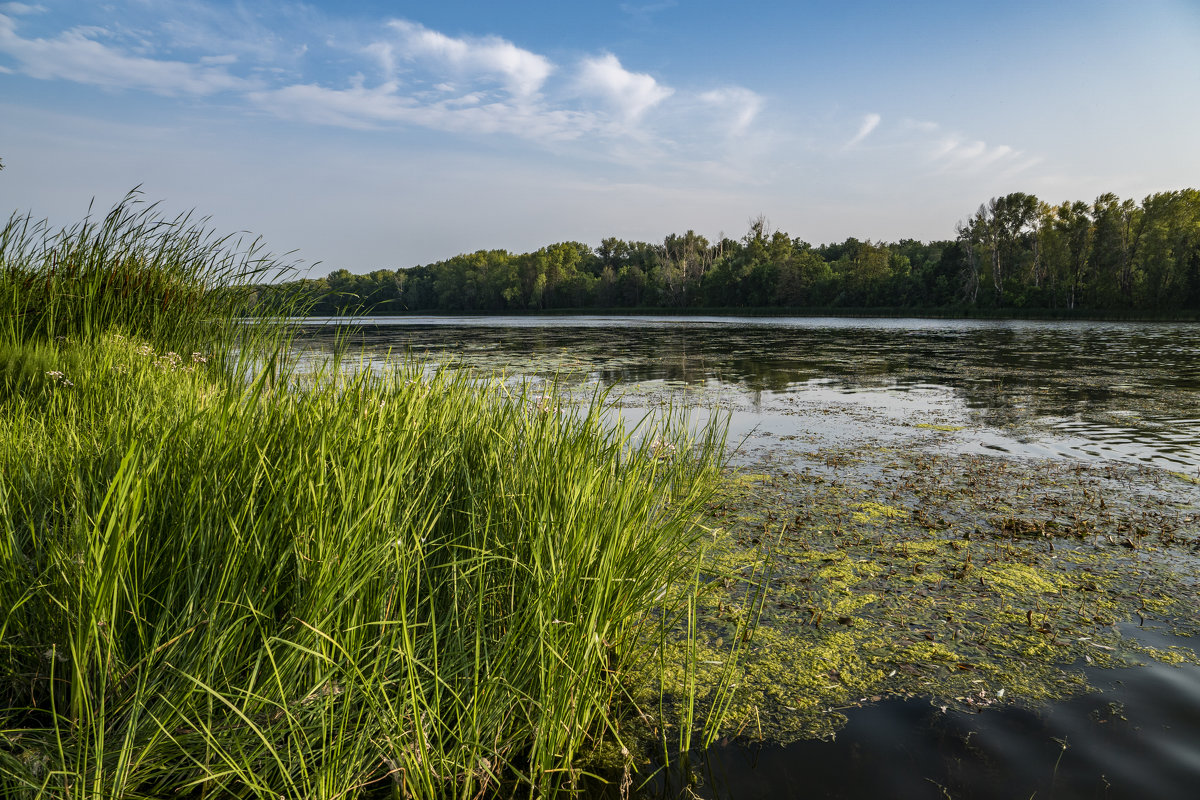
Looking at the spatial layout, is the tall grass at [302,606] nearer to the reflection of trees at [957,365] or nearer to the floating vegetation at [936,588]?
the floating vegetation at [936,588]

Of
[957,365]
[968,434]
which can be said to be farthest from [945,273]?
[968,434]

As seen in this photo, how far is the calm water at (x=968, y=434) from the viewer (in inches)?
93.8

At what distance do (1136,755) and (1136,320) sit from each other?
54.8 meters

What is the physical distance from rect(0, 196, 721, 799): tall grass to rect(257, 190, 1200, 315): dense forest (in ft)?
66.3

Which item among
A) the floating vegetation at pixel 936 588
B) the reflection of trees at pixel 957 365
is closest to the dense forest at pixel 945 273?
the reflection of trees at pixel 957 365

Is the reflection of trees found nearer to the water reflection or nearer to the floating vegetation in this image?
the water reflection

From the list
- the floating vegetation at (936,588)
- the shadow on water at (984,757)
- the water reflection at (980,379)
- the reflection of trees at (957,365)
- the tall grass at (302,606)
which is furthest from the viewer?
the reflection of trees at (957,365)

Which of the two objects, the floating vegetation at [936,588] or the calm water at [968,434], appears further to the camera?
the floating vegetation at [936,588]

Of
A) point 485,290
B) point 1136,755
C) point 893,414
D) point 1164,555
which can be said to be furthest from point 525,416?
point 485,290

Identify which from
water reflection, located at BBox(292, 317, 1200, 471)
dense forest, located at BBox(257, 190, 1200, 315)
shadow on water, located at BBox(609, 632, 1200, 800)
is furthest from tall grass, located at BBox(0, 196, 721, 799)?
dense forest, located at BBox(257, 190, 1200, 315)

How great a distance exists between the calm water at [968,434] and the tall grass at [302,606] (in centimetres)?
71

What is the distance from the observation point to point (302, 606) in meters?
1.77

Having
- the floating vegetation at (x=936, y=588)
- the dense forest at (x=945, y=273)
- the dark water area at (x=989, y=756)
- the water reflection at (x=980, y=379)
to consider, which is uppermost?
the dense forest at (x=945, y=273)

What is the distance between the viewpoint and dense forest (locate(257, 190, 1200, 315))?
51281 mm
